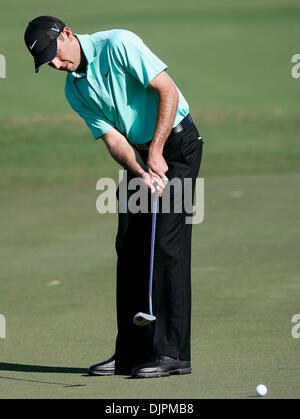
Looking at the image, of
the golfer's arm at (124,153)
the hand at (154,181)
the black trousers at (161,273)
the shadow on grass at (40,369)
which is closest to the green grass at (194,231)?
the shadow on grass at (40,369)

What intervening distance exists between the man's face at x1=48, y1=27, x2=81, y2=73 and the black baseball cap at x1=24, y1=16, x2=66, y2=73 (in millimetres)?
36

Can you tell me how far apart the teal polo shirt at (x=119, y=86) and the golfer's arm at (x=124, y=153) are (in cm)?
5

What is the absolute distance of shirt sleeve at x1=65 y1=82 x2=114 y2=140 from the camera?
524 centimetres

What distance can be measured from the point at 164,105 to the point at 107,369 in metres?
1.29

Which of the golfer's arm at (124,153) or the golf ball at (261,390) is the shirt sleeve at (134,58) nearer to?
the golfer's arm at (124,153)

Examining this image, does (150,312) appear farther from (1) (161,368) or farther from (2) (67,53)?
(2) (67,53)

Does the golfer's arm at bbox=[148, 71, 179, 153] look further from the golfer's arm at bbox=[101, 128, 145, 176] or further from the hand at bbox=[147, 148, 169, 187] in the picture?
the golfer's arm at bbox=[101, 128, 145, 176]

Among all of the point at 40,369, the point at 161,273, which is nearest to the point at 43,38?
the point at 161,273

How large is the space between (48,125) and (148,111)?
10.8m

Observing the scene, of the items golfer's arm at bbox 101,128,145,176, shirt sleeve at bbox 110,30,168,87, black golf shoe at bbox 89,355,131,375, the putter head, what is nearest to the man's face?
shirt sleeve at bbox 110,30,168,87

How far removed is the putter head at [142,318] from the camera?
16.9 ft

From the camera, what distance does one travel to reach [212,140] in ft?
48.9

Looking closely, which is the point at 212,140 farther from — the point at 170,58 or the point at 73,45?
the point at 73,45

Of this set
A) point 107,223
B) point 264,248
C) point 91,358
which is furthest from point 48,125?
point 91,358
